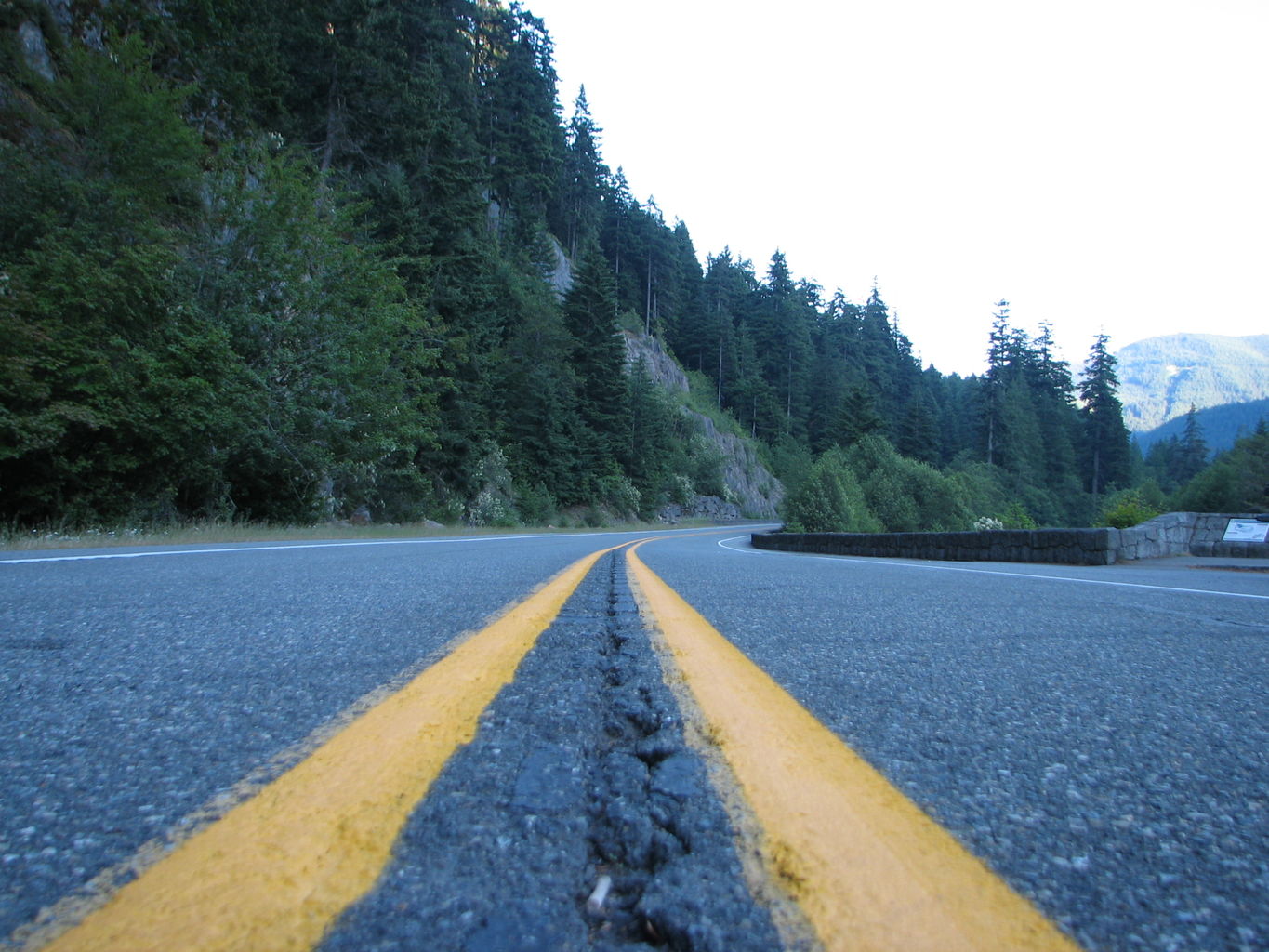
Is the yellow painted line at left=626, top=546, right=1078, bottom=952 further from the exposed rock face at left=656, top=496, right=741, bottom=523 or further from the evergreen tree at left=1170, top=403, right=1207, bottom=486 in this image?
the evergreen tree at left=1170, top=403, right=1207, bottom=486

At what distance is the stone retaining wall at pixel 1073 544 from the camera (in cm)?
982

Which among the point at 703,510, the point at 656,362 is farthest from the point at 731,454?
the point at 656,362

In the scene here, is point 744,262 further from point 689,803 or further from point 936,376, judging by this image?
point 689,803

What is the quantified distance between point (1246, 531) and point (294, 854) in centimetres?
1593

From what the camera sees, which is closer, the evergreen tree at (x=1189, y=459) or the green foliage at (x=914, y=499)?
the green foliage at (x=914, y=499)

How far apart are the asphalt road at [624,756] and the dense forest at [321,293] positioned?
30.6ft

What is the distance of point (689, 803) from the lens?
41.3 inches

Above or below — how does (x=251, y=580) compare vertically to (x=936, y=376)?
below

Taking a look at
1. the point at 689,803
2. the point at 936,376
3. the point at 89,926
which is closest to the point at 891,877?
the point at 689,803

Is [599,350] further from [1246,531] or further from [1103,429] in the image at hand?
[1103,429]

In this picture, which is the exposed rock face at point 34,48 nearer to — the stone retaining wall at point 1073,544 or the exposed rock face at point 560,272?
the stone retaining wall at point 1073,544

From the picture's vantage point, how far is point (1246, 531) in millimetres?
12000

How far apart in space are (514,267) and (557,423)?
34.3 feet

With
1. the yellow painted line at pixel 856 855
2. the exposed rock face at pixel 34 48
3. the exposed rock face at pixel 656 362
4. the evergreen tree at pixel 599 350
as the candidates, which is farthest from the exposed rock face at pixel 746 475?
the yellow painted line at pixel 856 855
